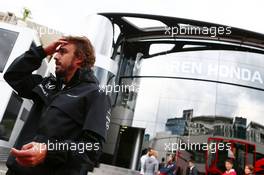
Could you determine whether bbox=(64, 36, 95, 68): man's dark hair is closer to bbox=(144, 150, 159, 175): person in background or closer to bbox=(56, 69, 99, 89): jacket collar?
bbox=(56, 69, 99, 89): jacket collar

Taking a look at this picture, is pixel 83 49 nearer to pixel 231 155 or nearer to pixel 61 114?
pixel 61 114

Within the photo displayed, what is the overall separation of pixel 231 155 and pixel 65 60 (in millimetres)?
14980

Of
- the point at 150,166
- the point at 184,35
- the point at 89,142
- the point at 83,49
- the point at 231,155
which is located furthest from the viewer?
the point at 184,35

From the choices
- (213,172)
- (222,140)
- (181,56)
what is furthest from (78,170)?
(181,56)

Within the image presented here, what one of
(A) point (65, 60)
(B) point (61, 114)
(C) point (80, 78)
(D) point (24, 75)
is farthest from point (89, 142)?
(D) point (24, 75)

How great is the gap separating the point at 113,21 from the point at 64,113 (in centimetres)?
1844

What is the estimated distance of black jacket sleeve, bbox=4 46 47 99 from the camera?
1.61 metres

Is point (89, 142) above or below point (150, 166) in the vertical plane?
below

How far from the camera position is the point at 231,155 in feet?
49.4

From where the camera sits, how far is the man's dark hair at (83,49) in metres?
1.63

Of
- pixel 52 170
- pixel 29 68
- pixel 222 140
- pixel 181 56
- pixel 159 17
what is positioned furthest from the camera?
pixel 181 56

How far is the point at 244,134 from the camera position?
17.3m

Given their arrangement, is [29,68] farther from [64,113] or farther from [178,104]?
[178,104]

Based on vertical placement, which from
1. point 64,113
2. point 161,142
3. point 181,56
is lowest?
point 64,113
